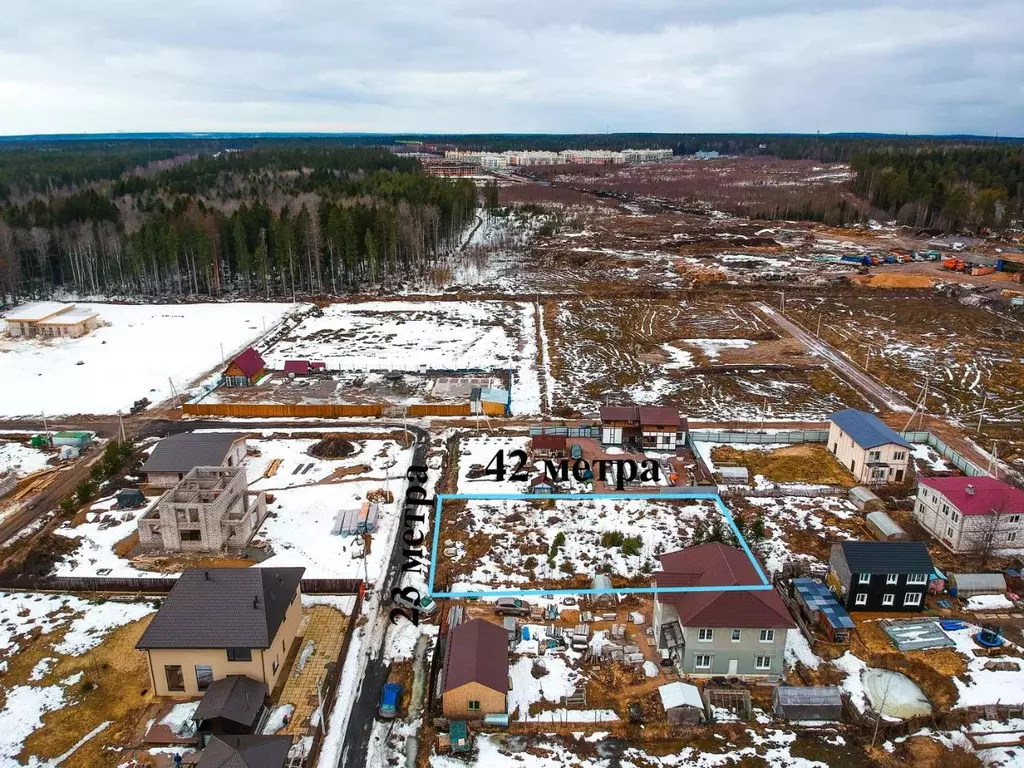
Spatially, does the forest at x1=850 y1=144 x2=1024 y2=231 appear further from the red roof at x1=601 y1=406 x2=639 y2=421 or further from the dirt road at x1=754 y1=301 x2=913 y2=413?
the red roof at x1=601 y1=406 x2=639 y2=421

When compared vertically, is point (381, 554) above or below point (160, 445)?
below

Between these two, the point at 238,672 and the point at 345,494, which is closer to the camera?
the point at 238,672

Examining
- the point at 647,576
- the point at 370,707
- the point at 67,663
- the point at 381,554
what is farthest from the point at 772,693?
the point at 67,663

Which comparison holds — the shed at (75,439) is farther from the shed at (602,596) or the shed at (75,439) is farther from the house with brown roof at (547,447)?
the shed at (602,596)

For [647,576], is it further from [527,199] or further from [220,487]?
[527,199]

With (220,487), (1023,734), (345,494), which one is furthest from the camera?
(345,494)

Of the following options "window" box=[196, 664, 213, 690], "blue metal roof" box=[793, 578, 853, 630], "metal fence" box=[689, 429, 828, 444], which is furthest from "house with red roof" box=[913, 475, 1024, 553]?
"window" box=[196, 664, 213, 690]

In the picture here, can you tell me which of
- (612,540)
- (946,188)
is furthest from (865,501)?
(946,188)
